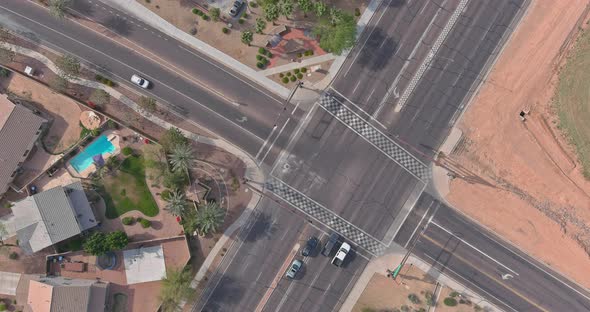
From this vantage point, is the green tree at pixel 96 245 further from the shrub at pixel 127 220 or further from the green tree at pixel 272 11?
the green tree at pixel 272 11

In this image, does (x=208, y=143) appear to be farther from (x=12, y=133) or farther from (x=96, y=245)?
(x=12, y=133)

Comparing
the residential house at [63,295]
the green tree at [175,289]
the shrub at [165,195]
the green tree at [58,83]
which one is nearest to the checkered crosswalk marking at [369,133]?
the shrub at [165,195]

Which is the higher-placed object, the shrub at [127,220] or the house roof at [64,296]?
the shrub at [127,220]

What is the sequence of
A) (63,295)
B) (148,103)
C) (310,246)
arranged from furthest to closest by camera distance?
(310,246)
(148,103)
(63,295)

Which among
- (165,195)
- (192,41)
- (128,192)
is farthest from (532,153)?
(128,192)

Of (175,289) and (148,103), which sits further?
(148,103)

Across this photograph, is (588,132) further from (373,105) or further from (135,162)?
(135,162)

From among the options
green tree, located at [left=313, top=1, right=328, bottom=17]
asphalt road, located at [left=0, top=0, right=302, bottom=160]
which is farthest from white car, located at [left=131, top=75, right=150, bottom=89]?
green tree, located at [left=313, top=1, right=328, bottom=17]

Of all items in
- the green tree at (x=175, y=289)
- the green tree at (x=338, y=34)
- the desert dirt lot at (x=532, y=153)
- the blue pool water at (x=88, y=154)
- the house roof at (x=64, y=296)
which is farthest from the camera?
the desert dirt lot at (x=532, y=153)
